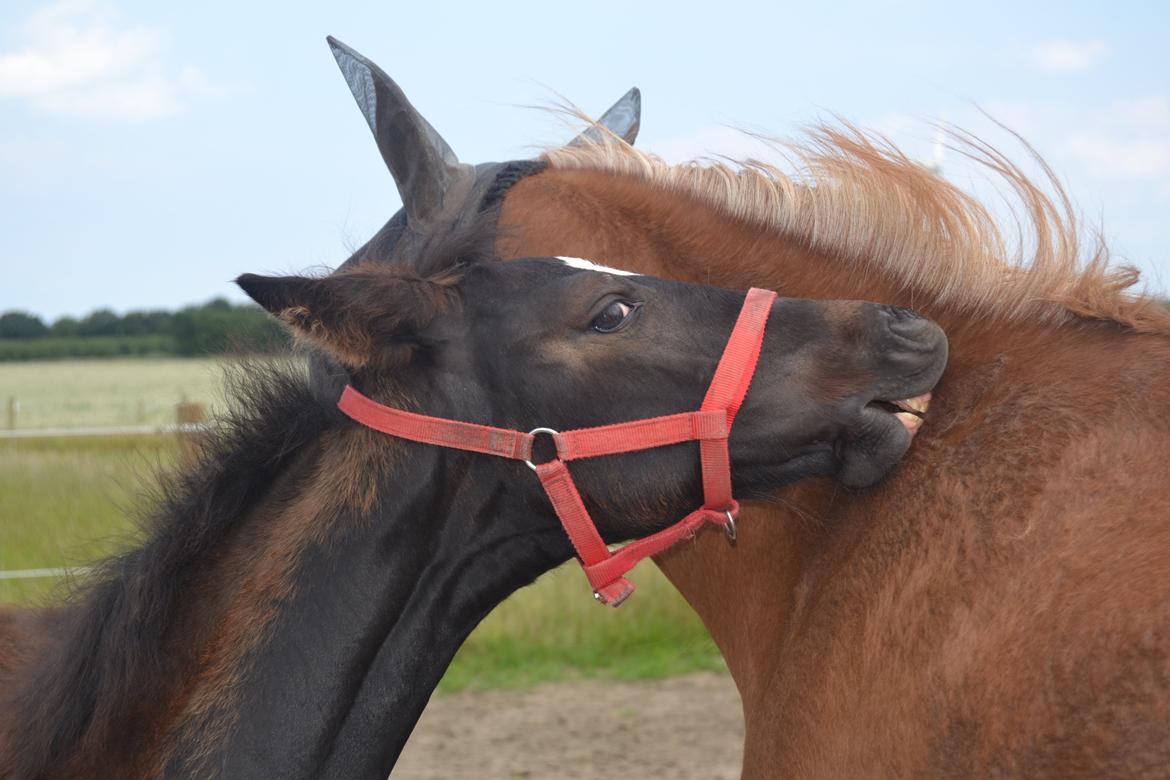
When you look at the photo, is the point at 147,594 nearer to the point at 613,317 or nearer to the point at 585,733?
the point at 613,317

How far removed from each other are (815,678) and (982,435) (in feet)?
1.97

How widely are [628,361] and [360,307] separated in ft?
1.93

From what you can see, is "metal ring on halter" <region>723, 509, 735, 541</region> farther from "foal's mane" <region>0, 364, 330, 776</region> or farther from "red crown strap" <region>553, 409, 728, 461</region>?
"foal's mane" <region>0, 364, 330, 776</region>

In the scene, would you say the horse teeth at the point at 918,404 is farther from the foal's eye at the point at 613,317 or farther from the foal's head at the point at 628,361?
the foal's eye at the point at 613,317

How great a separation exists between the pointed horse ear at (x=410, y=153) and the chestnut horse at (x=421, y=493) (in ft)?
1.39

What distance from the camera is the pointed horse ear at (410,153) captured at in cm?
279

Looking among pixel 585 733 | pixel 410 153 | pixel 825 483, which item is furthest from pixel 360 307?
pixel 585 733

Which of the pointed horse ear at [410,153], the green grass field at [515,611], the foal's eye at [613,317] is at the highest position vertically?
the pointed horse ear at [410,153]

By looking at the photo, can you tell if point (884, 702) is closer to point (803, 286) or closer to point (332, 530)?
point (803, 286)

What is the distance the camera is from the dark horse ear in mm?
2184

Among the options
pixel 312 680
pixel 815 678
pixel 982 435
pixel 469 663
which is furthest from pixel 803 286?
pixel 469 663

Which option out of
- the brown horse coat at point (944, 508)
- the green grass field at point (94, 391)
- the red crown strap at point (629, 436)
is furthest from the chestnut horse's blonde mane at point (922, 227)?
the green grass field at point (94, 391)

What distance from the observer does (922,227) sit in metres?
2.46

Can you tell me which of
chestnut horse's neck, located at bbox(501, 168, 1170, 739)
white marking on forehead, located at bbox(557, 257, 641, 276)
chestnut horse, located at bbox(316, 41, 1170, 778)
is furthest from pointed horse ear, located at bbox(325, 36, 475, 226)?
white marking on forehead, located at bbox(557, 257, 641, 276)
